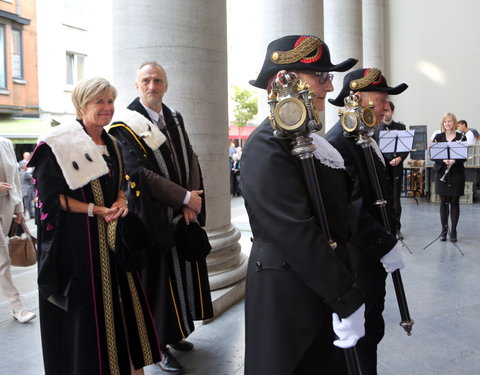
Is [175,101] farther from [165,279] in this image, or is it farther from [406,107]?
[406,107]

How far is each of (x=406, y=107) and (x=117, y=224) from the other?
15798 millimetres

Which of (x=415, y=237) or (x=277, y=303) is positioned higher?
(x=277, y=303)

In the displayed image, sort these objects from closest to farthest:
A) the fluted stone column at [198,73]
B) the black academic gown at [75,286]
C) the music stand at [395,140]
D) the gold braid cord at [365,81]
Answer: the black academic gown at [75,286] < the gold braid cord at [365,81] < the fluted stone column at [198,73] < the music stand at [395,140]

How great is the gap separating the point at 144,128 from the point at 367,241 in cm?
163

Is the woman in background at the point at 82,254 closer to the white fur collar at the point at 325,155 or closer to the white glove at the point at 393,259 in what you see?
the white fur collar at the point at 325,155

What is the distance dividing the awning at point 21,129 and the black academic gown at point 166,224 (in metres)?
16.3

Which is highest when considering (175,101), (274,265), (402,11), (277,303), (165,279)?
(402,11)

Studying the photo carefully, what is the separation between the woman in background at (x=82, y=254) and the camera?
2.65m

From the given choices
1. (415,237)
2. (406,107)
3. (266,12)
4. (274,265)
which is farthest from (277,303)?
(406,107)

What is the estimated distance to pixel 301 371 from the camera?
79.0 inches

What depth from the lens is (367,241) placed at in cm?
277

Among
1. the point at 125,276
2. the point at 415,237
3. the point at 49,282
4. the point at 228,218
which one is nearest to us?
the point at 49,282

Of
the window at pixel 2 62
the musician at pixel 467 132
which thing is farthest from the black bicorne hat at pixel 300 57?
the window at pixel 2 62

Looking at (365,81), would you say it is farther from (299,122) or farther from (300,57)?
(299,122)
